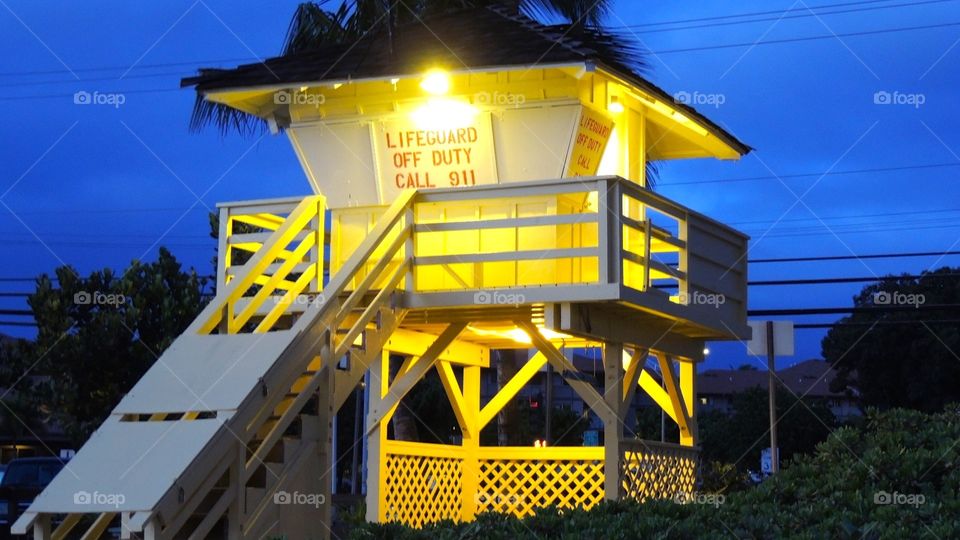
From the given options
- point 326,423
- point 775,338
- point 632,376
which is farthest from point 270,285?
point 775,338

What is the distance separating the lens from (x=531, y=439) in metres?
59.0

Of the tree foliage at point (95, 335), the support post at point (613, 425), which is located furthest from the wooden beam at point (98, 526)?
the tree foliage at point (95, 335)

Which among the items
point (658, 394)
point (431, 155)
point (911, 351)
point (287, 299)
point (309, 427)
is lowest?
point (309, 427)

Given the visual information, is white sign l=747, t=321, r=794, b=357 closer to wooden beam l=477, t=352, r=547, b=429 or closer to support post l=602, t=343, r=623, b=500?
wooden beam l=477, t=352, r=547, b=429

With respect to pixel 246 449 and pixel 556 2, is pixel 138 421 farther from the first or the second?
pixel 556 2

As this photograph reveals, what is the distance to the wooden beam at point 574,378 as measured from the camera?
48.7ft

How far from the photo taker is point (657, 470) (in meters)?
16.2

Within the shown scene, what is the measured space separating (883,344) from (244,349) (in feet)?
162

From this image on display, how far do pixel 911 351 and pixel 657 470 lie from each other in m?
44.7

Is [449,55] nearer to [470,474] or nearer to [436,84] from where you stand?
[436,84]

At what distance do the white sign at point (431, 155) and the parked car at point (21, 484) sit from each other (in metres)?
10.1

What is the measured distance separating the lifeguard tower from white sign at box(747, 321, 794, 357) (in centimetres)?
200

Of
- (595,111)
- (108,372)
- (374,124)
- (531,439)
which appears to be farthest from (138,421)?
(531,439)

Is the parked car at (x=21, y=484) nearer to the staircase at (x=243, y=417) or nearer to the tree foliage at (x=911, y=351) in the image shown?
the staircase at (x=243, y=417)
